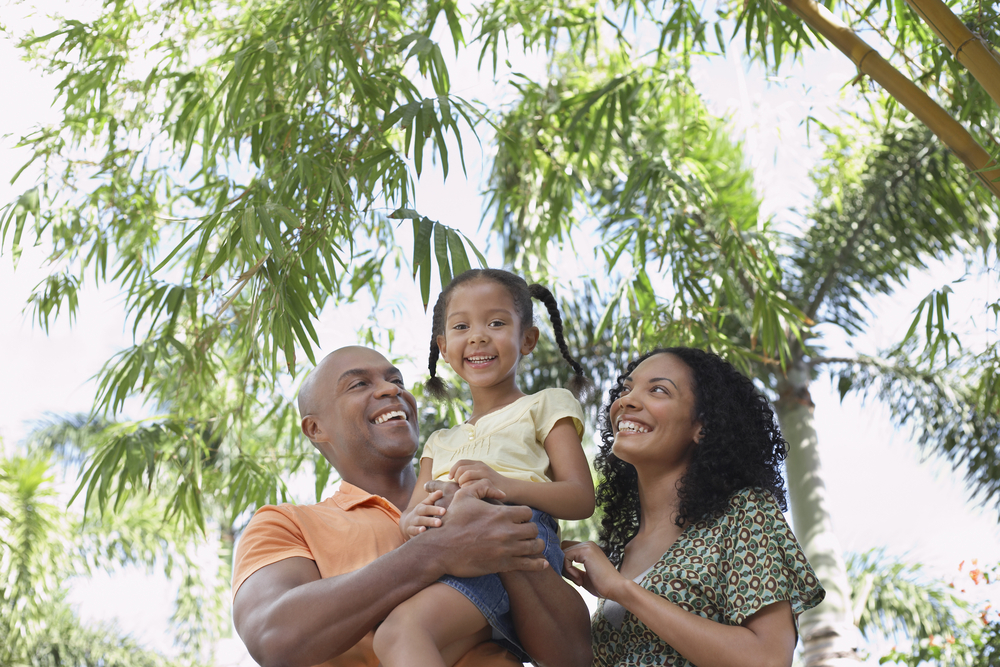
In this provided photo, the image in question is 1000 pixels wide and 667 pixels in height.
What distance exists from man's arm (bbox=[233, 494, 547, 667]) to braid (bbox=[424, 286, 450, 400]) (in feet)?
2.07

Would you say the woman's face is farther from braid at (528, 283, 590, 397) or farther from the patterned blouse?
braid at (528, 283, 590, 397)

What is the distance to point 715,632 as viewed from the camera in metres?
1.64

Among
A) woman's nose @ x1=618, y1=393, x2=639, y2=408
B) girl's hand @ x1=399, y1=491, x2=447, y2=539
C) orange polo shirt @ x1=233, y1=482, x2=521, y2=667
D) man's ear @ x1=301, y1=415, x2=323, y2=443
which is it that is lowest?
woman's nose @ x1=618, y1=393, x2=639, y2=408

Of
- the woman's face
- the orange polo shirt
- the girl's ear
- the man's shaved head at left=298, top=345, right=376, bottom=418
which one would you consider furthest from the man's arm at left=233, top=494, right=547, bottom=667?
the man's shaved head at left=298, top=345, right=376, bottom=418

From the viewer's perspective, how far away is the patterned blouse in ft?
5.55

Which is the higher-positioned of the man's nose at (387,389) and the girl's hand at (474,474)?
the man's nose at (387,389)

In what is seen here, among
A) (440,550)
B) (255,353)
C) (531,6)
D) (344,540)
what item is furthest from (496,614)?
(531,6)

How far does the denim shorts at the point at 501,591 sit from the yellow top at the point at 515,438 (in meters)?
0.11

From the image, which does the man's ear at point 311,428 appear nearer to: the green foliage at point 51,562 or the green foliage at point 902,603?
the green foliage at point 51,562

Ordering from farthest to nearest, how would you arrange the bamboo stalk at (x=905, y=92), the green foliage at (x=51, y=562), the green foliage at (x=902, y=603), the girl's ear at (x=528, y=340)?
1. the green foliage at (x=51, y=562)
2. the green foliage at (x=902, y=603)
3. the bamboo stalk at (x=905, y=92)
4. the girl's ear at (x=528, y=340)

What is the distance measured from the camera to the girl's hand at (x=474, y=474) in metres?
1.81

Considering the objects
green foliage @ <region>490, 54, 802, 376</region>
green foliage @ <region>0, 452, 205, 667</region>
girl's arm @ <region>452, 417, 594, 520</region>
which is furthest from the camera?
green foliage @ <region>0, 452, 205, 667</region>

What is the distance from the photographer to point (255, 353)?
3234 mm

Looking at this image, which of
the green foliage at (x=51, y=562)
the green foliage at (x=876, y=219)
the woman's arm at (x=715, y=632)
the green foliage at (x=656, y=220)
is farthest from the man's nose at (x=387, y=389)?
the green foliage at (x=51, y=562)
